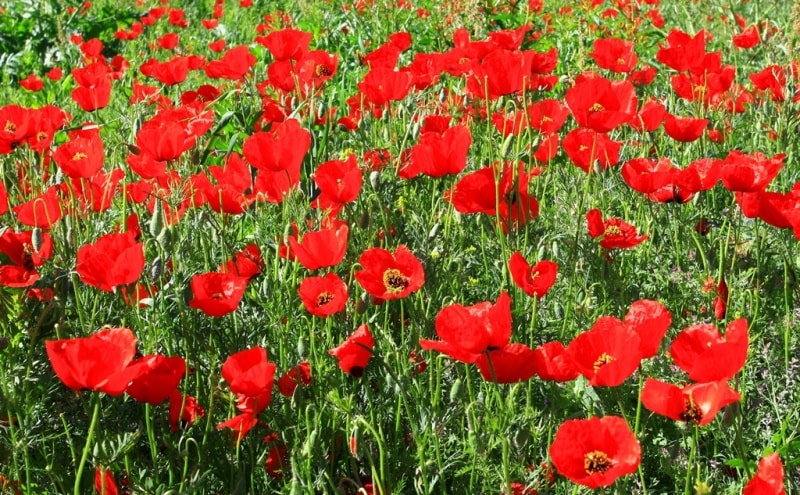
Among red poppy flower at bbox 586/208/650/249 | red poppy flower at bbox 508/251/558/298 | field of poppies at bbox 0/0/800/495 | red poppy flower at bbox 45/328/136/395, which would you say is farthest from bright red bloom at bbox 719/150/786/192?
red poppy flower at bbox 45/328/136/395

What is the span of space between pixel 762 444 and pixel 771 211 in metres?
0.51

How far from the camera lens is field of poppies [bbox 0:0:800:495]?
1.58 m

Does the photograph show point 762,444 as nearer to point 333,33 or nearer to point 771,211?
point 771,211

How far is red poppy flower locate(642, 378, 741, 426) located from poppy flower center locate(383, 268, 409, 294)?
0.64m

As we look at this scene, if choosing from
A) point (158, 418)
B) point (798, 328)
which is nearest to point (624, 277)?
point (798, 328)

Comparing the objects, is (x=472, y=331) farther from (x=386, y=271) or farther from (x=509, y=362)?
(x=386, y=271)

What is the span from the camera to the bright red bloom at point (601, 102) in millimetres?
2473

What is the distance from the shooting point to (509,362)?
157 centimetres

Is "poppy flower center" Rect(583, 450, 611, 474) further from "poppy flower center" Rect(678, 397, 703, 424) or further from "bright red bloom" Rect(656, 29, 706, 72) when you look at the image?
"bright red bloom" Rect(656, 29, 706, 72)

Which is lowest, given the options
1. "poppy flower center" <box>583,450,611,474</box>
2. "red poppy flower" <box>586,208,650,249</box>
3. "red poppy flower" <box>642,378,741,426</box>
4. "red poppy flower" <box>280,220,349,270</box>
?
"red poppy flower" <box>586,208,650,249</box>

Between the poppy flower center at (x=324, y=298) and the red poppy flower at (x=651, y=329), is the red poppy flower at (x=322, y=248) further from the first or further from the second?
the red poppy flower at (x=651, y=329)

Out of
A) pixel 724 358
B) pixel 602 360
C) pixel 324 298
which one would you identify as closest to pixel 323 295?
pixel 324 298

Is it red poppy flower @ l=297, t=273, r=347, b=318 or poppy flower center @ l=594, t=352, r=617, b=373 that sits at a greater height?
poppy flower center @ l=594, t=352, r=617, b=373

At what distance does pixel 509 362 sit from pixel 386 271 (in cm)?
48
